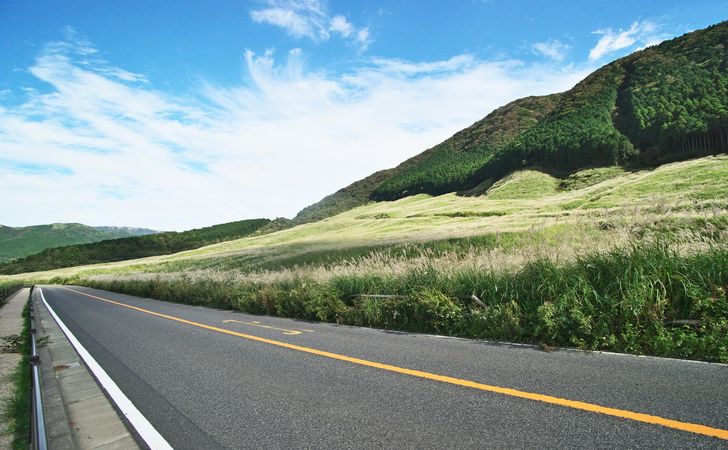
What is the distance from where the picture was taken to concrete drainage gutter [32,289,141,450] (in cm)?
441

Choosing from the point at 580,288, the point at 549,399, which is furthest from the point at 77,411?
the point at 580,288

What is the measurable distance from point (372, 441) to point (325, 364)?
A: 275 centimetres

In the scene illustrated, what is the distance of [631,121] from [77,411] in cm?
14789

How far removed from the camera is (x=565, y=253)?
25.5 ft

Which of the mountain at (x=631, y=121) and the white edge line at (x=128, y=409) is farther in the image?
the mountain at (x=631, y=121)

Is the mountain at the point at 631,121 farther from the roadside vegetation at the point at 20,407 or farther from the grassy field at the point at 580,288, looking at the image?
the roadside vegetation at the point at 20,407

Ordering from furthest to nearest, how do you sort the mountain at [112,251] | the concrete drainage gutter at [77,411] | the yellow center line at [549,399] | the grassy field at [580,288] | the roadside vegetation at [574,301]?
the mountain at [112,251] → the grassy field at [580,288] → the roadside vegetation at [574,301] → the concrete drainage gutter at [77,411] → the yellow center line at [549,399]

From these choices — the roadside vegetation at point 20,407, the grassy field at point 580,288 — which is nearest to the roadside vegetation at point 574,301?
the grassy field at point 580,288

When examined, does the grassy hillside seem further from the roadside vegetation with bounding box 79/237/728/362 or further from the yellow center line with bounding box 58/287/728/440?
the yellow center line with bounding box 58/287/728/440

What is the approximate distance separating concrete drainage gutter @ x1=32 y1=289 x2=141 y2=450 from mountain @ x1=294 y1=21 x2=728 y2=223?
362 feet

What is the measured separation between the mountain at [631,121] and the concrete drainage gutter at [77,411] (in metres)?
110

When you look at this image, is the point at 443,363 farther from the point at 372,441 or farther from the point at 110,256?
the point at 110,256

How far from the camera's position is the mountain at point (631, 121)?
302 feet

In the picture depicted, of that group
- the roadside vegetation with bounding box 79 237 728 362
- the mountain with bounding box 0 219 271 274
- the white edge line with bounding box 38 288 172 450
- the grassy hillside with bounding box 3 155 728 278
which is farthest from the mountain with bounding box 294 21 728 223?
the white edge line with bounding box 38 288 172 450
